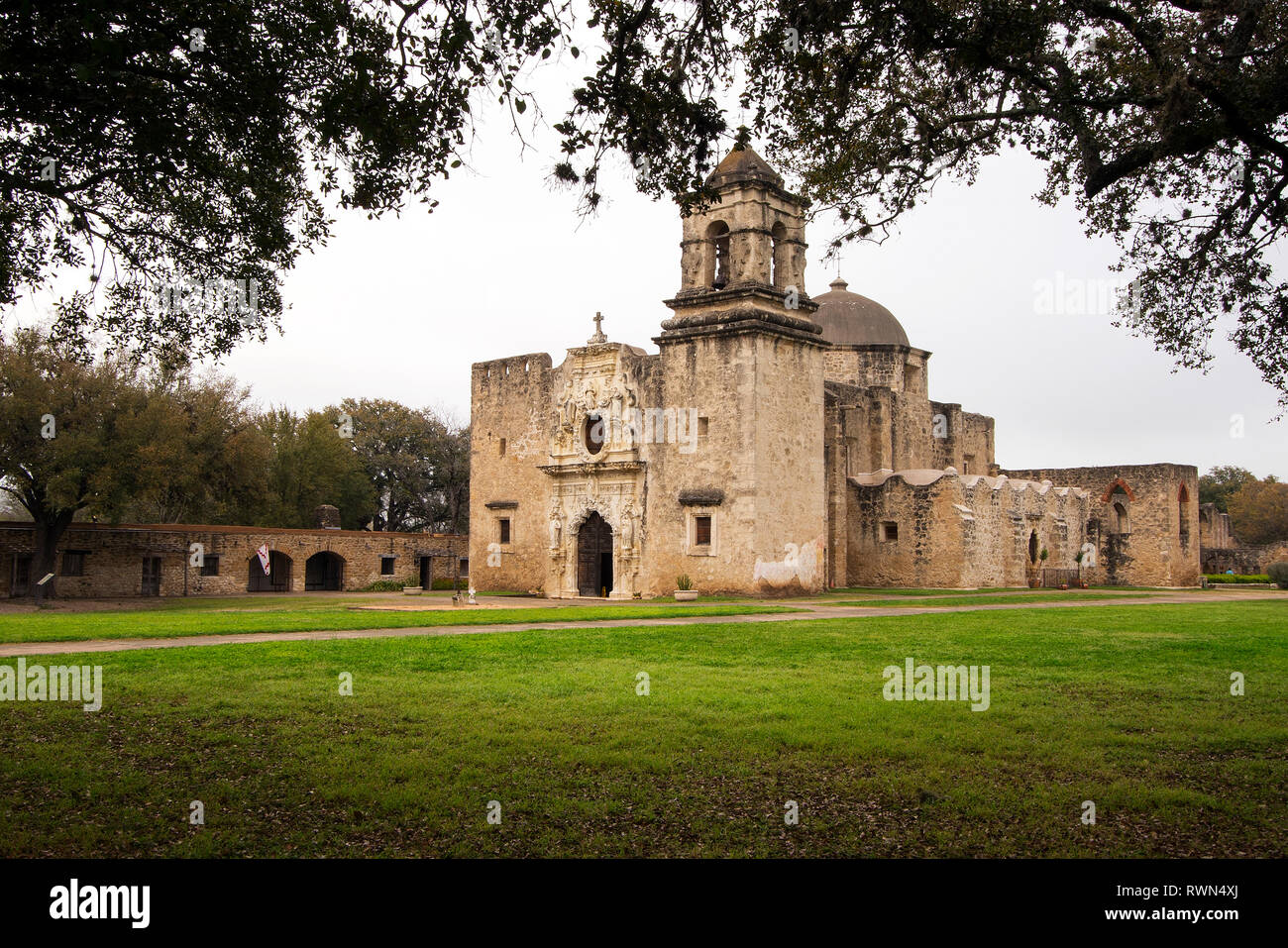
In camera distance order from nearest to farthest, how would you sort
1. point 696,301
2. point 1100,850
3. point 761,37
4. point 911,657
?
point 1100,850
point 761,37
point 911,657
point 696,301

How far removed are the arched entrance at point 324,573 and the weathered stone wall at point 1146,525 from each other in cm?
2816

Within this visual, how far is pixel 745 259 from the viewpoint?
2736 centimetres

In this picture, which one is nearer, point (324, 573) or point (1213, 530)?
point (324, 573)

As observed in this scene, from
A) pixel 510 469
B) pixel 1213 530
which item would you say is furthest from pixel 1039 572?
pixel 1213 530

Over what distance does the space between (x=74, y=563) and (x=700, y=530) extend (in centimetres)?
1935

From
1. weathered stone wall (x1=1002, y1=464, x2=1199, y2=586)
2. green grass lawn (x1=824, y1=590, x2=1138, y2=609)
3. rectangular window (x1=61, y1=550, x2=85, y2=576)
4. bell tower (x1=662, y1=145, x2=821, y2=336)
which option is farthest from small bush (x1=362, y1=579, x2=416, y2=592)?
weathered stone wall (x1=1002, y1=464, x2=1199, y2=586)

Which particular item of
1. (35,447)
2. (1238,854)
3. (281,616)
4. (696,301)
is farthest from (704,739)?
(35,447)

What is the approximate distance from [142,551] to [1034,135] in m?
31.0

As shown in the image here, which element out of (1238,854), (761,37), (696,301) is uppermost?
(696,301)

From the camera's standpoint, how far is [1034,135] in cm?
1011

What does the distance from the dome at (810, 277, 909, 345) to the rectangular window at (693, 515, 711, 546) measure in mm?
12508

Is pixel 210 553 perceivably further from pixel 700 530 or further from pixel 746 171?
pixel 746 171

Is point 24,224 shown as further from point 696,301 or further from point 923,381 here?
point 923,381

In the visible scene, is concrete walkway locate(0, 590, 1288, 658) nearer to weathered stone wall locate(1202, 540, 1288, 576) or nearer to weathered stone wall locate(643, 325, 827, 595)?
weathered stone wall locate(643, 325, 827, 595)
